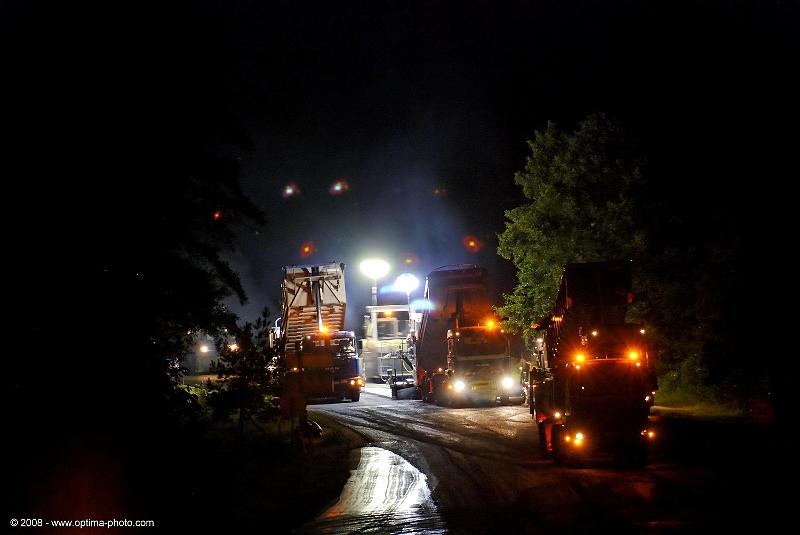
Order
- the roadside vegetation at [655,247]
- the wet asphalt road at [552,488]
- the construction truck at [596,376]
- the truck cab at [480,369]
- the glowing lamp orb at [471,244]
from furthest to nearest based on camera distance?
1. the glowing lamp orb at [471,244]
2. the truck cab at [480,369]
3. the roadside vegetation at [655,247]
4. the construction truck at [596,376]
5. the wet asphalt road at [552,488]

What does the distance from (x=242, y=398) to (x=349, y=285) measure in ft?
206

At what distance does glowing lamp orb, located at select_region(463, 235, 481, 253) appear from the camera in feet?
186

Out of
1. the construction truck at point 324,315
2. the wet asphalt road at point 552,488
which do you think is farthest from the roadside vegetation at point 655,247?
the construction truck at point 324,315

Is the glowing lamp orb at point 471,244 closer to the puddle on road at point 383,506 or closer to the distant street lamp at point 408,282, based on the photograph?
the distant street lamp at point 408,282

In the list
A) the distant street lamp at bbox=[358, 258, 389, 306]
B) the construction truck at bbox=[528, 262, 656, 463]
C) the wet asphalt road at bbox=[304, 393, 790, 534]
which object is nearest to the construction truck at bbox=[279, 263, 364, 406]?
the wet asphalt road at bbox=[304, 393, 790, 534]

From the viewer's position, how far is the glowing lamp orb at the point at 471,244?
5676 centimetres

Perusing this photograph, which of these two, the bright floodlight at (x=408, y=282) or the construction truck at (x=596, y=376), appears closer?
the construction truck at (x=596, y=376)

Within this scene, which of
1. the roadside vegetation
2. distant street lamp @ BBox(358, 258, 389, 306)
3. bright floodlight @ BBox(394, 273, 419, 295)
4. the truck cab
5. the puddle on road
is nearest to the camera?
the puddle on road

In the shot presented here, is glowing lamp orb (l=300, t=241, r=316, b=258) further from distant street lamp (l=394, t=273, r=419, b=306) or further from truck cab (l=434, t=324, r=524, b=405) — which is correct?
truck cab (l=434, t=324, r=524, b=405)

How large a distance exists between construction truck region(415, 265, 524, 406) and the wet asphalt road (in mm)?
10064

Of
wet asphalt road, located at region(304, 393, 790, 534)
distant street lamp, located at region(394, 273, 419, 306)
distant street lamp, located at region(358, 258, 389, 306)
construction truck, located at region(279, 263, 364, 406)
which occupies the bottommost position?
wet asphalt road, located at region(304, 393, 790, 534)

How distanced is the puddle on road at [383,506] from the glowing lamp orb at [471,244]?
4183cm

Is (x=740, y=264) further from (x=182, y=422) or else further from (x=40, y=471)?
(x=40, y=471)

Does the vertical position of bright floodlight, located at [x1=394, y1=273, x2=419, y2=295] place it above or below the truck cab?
above
